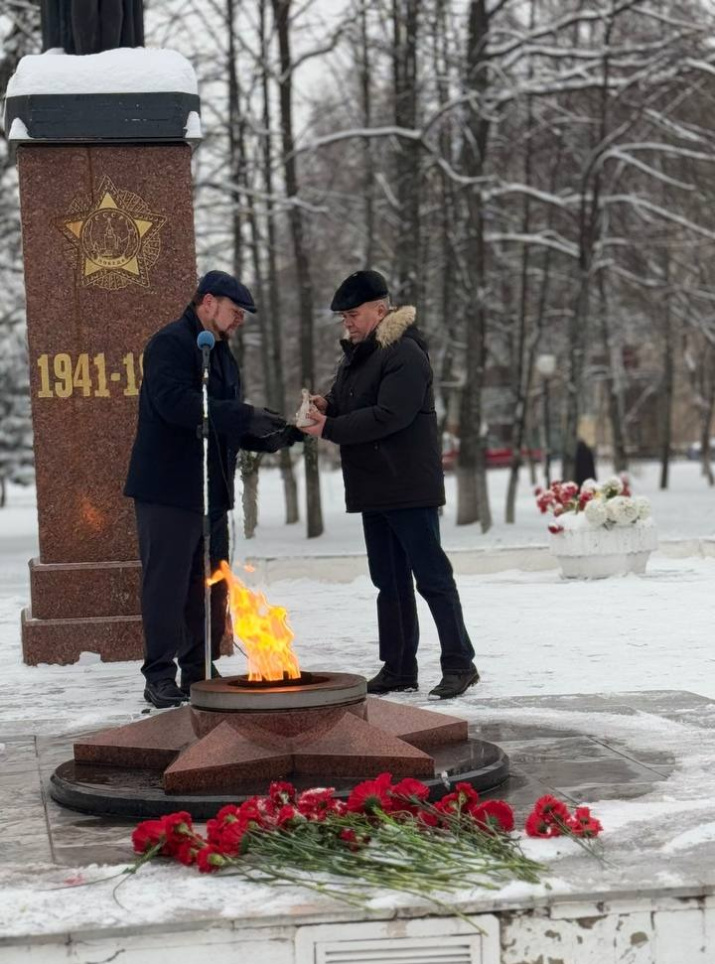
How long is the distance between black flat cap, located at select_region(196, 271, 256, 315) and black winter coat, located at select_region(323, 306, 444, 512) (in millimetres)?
584

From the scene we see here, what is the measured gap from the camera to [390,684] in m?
7.30

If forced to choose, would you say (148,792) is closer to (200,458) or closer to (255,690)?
(255,690)

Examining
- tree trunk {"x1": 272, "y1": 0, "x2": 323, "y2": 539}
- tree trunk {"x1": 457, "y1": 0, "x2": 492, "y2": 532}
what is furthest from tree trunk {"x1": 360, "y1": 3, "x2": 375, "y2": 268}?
tree trunk {"x1": 457, "y1": 0, "x2": 492, "y2": 532}

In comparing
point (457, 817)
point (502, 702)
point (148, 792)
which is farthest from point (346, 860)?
point (502, 702)

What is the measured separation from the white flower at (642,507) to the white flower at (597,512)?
275mm

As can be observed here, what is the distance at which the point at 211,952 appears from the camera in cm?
345

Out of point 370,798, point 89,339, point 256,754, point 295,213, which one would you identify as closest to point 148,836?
point 370,798

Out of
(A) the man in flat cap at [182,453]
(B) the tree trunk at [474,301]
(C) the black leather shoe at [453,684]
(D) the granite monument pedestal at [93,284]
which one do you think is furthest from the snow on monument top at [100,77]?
(B) the tree trunk at [474,301]

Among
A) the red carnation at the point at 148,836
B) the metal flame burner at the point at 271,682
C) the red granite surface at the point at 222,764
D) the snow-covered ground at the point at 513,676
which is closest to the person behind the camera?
the snow-covered ground at the point at 513,676

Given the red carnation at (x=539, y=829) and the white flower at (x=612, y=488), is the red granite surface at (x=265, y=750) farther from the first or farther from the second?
the white flower at (x=612, y=488)

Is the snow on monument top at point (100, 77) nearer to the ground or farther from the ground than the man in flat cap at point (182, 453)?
farther from the ground

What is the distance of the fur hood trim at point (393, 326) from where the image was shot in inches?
280

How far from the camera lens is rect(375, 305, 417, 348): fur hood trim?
7.11 m

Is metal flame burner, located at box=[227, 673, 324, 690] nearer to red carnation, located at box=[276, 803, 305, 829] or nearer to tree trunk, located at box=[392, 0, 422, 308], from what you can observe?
red carnation, located at box=[276, 803, 305, 829]
